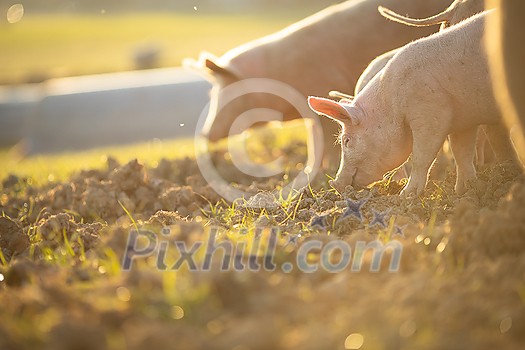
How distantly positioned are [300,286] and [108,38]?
36.7 meters

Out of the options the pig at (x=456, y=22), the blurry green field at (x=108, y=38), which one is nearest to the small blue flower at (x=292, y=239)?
the pig at (x=456, y=22)

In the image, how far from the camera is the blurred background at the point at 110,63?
1684 cm

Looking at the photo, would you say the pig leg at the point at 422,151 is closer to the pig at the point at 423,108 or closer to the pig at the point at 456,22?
the pig at the point at 423,108

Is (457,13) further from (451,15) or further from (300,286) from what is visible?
(300,286)

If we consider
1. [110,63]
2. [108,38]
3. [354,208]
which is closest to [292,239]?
[354,208]

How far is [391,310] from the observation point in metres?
2.47

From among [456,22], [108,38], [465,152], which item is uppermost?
[456,22]

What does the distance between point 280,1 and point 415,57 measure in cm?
4196

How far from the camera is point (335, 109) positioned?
4902 mm

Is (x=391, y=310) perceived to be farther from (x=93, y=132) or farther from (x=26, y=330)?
(x=93, y=132)

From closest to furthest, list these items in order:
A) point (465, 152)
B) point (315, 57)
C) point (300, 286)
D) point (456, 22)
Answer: point (300, 286) → point (465, 152) → point (456, 22) → point (315, 57)

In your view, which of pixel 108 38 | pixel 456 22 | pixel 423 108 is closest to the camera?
pixel 423 108

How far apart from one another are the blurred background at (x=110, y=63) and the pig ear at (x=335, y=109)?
34.9ft

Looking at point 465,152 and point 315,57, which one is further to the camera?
point 315,57
